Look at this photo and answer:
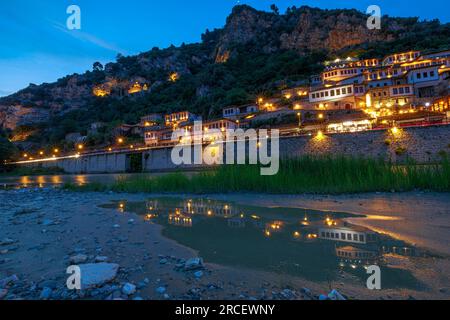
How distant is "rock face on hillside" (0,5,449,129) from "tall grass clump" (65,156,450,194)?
92.8 metres

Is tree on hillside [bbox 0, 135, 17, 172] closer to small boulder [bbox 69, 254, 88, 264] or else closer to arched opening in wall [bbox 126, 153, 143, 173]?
arched opening in wall [bbox 126, 153, 143, 173]

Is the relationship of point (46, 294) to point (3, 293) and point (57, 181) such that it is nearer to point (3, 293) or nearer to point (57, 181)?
point (3, 293)

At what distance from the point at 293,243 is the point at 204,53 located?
17918cm

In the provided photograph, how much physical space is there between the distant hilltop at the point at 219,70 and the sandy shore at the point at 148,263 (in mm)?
72948

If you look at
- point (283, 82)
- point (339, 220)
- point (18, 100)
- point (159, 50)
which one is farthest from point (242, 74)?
point (18, 100)

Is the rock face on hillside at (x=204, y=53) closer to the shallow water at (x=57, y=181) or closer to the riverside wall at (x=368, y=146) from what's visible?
the riverside wall at (x=368, y=146)

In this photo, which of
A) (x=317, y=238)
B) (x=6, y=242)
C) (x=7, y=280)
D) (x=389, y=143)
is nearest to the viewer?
(x=7, y=280)

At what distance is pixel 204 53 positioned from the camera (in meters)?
165

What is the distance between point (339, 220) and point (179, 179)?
1017cm

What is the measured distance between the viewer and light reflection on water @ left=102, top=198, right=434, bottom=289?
3219mm

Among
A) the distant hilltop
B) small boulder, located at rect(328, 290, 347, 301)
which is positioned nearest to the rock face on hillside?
the distant hilltop

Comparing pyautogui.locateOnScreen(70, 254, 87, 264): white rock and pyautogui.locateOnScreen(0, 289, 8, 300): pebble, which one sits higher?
pyautogui.locateOnScreen(0, 289, 8, 300): pebble

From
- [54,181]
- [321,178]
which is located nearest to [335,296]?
[321,178]

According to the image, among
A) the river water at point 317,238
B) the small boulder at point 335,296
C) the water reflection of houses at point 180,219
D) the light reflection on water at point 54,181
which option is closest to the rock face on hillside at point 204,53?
the light reflection on water at point 54,181
